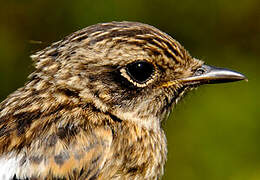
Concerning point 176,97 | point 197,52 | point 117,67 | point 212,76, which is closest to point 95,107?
point 117,67

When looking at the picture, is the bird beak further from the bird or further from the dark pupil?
the dark pupil

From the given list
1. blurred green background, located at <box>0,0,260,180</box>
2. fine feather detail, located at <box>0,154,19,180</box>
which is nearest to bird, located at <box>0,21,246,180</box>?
fine feather detail, located at <box>0,154,19,180</box>

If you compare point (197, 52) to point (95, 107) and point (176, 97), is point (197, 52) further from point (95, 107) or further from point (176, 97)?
point (95, 107)

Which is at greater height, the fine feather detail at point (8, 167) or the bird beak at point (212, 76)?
the bird beak at point (212, 76)

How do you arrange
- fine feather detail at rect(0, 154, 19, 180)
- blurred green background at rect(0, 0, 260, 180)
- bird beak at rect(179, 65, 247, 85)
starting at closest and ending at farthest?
fine feather detail at rect(0, 154, 19, 180) < bird beak at rect(179, 65, 247, 85) < blurred green background at rect(0, 0, 260, 180)

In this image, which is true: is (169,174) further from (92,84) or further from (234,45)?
(92,84)

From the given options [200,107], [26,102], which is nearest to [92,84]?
[26,102]

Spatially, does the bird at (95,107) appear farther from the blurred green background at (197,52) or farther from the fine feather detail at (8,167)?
the blurred green background at (197,52)

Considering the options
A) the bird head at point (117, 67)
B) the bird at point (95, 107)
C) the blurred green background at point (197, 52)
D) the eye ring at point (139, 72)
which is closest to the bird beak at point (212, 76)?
the bird at point (95, 107)
